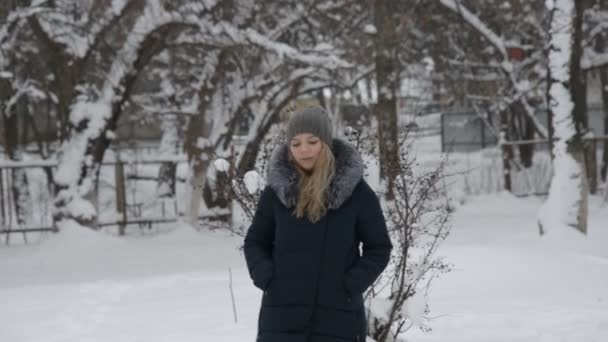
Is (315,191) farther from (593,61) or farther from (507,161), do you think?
(507,161)

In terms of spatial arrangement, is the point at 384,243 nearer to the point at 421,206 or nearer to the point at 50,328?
the point at 421,206

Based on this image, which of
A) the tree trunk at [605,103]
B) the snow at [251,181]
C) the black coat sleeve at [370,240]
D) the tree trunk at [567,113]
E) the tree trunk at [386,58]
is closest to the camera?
the black coat sleeve at [370,240]

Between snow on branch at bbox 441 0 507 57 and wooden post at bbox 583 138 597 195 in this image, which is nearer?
snow on branch at bbox 441 0 507 57

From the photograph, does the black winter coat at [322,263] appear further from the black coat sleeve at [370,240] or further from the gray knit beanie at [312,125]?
the gray knit beanie at [312,125]

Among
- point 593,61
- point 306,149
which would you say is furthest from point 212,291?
A: point 593,61

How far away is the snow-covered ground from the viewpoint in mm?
5832

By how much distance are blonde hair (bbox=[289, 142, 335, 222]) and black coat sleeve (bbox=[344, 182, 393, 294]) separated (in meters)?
0.15

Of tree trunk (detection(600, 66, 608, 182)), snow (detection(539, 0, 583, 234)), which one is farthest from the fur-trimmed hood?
tree trunk (detection(600, 66, 608, 182))

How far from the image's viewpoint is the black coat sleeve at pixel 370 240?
10.6 ft

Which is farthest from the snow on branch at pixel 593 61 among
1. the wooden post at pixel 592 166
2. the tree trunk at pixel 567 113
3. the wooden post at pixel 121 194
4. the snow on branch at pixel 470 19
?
the wooden post at pixel 121 194

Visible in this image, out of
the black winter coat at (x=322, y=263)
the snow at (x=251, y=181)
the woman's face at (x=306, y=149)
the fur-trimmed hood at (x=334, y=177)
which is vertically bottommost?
the black winter coat at (x=322, y=263)

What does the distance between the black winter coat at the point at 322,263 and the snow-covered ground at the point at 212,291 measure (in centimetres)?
219

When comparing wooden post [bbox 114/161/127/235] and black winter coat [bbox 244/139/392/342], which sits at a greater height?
black winter coat [bbox 244/139/392/342]

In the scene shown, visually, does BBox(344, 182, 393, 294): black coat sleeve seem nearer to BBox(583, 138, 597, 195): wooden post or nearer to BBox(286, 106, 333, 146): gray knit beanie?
BBox(286, 106, 333, 146): gray knit beanie
